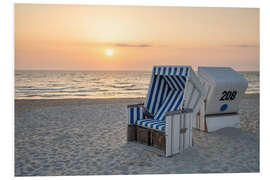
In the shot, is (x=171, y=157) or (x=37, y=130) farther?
(x=37, y=130)

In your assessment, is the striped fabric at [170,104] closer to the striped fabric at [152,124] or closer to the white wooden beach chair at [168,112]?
the white wooden beach chair at [168,112]

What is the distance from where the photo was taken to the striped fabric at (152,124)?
15.1 ft

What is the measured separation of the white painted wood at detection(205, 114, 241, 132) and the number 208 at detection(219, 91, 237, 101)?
55 centimetres

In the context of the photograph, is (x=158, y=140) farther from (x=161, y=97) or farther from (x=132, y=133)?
(x=161, y=97)

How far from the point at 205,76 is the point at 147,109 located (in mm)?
1961

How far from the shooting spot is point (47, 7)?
9672mm

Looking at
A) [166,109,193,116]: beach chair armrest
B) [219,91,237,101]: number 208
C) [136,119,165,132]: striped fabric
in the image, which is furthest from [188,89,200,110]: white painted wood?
[219,91,237,101]: number 208

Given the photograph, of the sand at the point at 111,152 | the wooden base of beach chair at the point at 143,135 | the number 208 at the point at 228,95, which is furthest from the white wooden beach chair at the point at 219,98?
the wooden base of beach chair at the point at 143,135

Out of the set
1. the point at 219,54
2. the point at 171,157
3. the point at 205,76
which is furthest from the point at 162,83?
the point at 219,54

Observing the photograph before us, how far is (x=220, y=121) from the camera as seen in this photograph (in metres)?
6.34

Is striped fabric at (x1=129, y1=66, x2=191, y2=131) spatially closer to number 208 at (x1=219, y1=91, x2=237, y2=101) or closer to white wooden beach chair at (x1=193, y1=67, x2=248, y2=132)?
white wooden beach chair at (x1=193, y1=67, x2=248, y2=132)

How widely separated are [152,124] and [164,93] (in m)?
1.20
